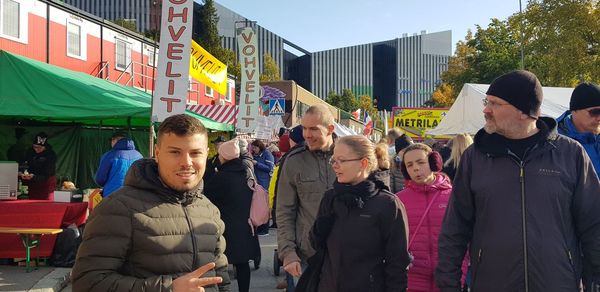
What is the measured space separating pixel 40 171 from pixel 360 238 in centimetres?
904

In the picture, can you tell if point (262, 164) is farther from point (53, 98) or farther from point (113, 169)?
point (113, 169)

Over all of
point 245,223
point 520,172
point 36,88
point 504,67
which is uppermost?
point 504,67

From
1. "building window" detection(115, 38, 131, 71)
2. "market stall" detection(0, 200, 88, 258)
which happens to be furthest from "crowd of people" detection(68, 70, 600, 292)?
"building window" detection(115, 38, 131, 71)

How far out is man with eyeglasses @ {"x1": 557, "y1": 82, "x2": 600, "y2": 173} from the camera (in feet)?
14.6

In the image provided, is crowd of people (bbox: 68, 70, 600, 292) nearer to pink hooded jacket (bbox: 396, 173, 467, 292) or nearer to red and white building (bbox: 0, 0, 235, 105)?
pink hooded jacket (bbox: 396, 173, 467, 292)

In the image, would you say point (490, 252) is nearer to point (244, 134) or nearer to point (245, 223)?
point (245, 223)

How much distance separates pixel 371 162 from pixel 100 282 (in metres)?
1.98

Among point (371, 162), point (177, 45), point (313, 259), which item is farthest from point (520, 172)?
point (177, 45)

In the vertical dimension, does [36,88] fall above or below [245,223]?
above

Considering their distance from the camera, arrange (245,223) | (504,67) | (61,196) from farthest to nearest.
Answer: (504,67) < (61,196) < (245,223)

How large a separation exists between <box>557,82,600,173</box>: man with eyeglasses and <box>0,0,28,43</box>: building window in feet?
49.9

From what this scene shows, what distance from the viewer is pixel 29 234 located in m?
8.23

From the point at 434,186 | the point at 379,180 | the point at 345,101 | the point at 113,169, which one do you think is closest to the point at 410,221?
the point at 434,186

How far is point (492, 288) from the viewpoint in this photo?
9.95ft
